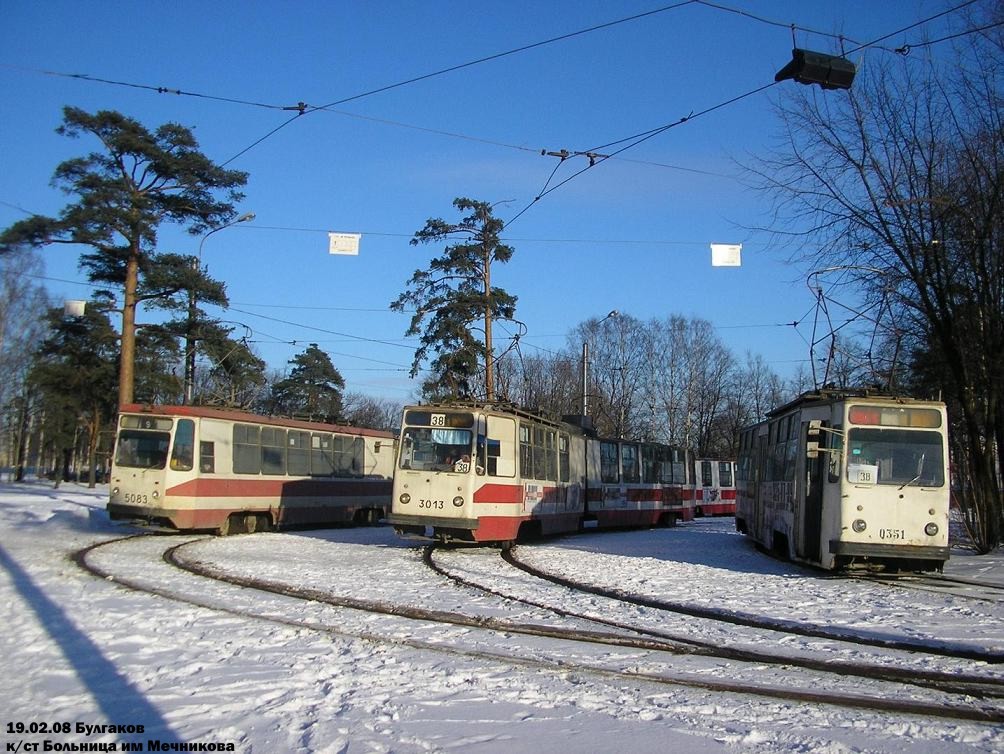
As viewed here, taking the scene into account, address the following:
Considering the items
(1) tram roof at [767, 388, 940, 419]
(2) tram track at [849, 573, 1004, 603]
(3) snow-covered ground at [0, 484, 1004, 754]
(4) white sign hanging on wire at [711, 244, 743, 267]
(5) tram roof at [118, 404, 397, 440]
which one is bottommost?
(3) snow-covered ground at [0, 484, 1004, 754]

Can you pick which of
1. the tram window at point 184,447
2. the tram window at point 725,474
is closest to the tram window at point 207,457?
the tram window at point 184,447

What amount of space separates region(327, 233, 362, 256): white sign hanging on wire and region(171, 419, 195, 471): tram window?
5.22 metres

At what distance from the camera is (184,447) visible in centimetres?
2022

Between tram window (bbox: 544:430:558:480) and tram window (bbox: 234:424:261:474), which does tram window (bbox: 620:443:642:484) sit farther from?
tram window (bbox: 234:424:261:474)

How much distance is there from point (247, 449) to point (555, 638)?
1509 cm

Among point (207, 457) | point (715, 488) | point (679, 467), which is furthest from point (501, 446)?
point (715, 488)

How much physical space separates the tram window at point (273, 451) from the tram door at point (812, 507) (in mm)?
13676

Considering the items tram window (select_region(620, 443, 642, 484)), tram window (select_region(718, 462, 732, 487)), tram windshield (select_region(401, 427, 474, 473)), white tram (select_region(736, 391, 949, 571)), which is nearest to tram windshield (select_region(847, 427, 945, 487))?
white tram (select_region(736, 391, 949, 571))

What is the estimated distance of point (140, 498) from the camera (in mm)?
19812

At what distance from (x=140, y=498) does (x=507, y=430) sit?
330 inches

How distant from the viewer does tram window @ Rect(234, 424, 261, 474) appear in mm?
21859

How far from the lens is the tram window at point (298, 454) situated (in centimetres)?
2419

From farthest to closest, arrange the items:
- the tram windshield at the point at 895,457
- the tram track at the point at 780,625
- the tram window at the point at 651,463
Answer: the tram window at the point at 651,463, the tram windshield at the point at 895,457, the tram track at the point at 780,625

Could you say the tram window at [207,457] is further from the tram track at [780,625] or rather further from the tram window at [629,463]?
the tram window at [629,463]
